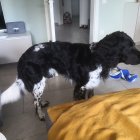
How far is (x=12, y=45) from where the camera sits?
2953mm

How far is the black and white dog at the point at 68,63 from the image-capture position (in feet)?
5.53

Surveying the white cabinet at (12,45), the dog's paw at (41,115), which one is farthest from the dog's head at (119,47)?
the white cabinet at (12,45)

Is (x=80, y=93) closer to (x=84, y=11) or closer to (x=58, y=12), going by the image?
(x=84, y=11)

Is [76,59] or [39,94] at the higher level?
[76,59]

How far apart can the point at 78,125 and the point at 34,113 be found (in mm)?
1169

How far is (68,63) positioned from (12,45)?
1515 mm

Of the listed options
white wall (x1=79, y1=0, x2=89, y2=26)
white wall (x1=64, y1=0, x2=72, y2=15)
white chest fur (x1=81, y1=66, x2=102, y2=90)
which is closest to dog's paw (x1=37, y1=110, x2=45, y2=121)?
white chest fur (x1=81, y1=66, x2=102, y2=90)

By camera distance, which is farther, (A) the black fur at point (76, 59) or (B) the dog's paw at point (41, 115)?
(B) the dog's paw at point (41, 115)

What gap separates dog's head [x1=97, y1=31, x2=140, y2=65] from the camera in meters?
1.60

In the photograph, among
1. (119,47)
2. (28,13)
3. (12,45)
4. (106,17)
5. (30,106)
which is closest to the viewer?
(119,47)

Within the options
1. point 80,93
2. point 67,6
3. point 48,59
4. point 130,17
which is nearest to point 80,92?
point 80,93

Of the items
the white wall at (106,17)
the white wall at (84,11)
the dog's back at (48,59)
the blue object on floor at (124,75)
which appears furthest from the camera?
the white wall at (84,11)

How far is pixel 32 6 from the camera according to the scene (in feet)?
10.5

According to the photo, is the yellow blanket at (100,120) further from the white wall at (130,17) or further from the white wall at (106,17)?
the white wall at (130,17)
